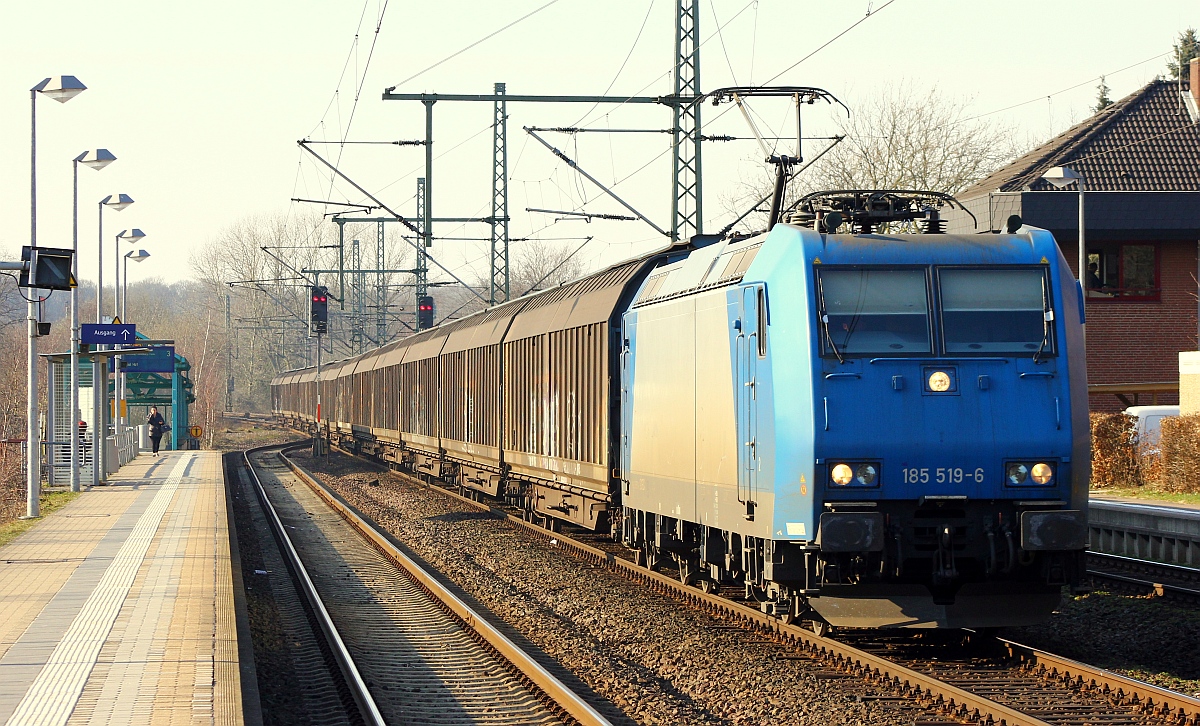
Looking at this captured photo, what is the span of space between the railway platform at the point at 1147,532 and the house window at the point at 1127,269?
17.1m

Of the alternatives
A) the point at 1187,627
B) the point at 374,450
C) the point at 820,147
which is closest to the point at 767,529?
the point at 1187,627

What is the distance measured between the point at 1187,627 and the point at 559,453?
879 cm

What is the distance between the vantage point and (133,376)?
5200 cm

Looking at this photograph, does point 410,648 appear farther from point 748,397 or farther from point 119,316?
point 119,316

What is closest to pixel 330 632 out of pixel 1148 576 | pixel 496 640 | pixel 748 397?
pixel 496 640

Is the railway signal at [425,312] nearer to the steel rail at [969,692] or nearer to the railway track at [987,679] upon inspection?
the steel rail at [969,692]

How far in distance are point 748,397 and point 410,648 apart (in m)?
4.06

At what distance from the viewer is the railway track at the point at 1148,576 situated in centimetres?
1229

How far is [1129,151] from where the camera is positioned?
114 ft

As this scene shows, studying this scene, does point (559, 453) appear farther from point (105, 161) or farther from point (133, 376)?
point (133, 376)

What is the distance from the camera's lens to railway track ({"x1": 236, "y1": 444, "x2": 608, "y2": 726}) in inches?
352

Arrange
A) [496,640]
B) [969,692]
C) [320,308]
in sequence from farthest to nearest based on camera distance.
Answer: [320,308] < [496,640] < [969,692]

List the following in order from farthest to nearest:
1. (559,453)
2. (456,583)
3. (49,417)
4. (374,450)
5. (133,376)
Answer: (133,376) < (374,450) < (49,417) < (559,453) < (456,583)

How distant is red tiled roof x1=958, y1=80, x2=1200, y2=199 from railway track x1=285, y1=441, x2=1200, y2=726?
25.6 m
